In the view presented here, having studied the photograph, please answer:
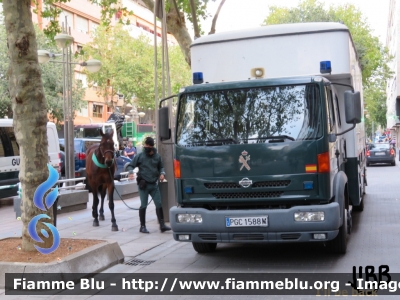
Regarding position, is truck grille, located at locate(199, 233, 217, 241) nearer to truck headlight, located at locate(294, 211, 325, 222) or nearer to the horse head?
truck headlight, located at locate(294, 211, 325, 222)

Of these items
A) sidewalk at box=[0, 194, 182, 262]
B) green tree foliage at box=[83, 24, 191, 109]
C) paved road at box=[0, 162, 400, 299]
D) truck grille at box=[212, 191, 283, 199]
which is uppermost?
green tree foliage at box=[83, 24, 191, 109]

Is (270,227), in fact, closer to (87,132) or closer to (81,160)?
(81,160)

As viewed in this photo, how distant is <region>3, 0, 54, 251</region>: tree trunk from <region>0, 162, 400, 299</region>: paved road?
1428 millimetres

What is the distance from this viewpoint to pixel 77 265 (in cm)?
765

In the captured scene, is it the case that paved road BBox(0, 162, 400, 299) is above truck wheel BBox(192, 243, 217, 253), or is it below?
below

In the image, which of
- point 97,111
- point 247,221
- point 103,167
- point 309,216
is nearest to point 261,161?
point 247,221

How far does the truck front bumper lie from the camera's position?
7.78 meters

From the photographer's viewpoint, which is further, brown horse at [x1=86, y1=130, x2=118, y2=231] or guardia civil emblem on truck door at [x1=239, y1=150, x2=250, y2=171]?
brown horse at [x1=86, y1=130, x2=118, y2=231]

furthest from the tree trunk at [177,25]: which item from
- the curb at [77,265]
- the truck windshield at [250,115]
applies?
the curb at [77,265]

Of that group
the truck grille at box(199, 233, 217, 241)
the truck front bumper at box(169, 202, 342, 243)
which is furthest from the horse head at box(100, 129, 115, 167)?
the truck grille at box(199, 233, 217, 241)

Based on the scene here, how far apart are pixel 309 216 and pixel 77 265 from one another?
2884mm

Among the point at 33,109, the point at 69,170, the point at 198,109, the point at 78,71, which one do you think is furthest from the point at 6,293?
the point at 78,71

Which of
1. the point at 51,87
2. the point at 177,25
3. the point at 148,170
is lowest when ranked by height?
the point at 148,170

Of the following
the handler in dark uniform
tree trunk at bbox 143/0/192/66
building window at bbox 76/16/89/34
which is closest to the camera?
the handler in dark uniform
